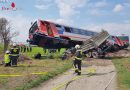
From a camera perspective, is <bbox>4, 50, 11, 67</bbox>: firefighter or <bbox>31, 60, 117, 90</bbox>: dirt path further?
<bbox>4, 50, 11, 67</bbox>: firefighter

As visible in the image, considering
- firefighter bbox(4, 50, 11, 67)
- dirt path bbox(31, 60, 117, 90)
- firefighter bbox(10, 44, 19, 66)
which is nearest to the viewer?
dirt path bbox(31, 60, 117, 90)

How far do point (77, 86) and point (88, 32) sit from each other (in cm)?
2355

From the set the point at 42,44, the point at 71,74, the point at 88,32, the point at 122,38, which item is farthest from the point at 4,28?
the point at 71,74

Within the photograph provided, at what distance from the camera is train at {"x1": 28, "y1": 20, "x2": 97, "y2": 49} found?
2944 cm

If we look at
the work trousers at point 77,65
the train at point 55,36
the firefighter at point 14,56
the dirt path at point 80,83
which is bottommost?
the dirt path at point 80,83

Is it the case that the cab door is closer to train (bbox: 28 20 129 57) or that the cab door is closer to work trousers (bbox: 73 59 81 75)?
train (bbox: 28 20 129 57)

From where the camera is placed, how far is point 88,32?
3734cm

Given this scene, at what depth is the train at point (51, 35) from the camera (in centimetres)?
2944

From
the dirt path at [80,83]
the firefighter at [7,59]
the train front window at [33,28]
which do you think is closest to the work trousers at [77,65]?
the dirt path at [80,83]

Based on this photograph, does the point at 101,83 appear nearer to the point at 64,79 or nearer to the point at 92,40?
the point at 64,79

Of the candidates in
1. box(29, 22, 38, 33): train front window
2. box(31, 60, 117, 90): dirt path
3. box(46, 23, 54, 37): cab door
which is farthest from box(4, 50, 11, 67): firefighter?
box(46, 23, 54, 37): cab door

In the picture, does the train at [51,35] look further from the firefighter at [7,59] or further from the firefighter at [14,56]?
the firefighter at [7,59]

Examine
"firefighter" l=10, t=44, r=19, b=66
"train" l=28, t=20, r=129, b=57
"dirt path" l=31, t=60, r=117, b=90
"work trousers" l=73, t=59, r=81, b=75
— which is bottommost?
"dirt path" l=31, t=60, r=117, b=90

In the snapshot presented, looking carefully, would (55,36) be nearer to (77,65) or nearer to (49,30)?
(49,30)
